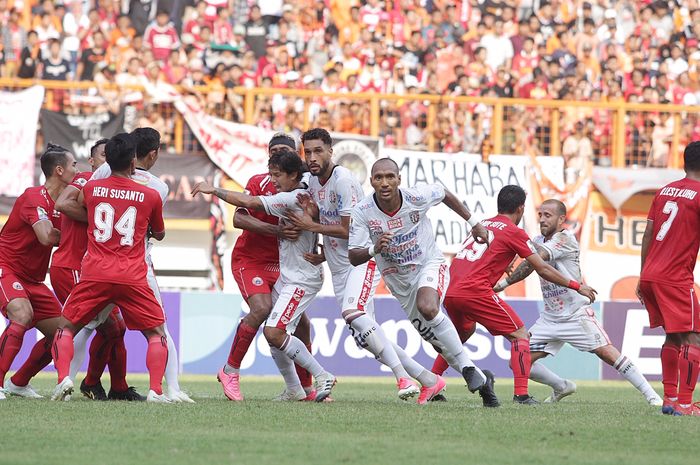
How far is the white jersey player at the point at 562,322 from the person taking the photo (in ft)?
40.2

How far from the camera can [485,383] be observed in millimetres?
10312

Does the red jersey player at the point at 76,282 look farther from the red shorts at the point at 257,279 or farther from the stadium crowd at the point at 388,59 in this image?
the stadium crowd at the point at 388,59

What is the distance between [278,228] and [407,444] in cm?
374

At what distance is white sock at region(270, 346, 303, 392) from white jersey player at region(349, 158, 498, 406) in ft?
4.12

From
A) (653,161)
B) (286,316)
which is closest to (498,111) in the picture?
(653,161)

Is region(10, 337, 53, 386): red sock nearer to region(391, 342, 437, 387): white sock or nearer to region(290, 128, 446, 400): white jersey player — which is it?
region(290, 128, 446, 400): white jersey player

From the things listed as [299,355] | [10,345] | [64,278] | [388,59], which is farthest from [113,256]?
[388,59]

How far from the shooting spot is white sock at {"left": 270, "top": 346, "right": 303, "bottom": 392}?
11.4 meters

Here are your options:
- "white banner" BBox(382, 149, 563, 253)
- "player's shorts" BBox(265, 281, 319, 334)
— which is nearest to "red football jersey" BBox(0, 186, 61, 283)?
"player's shorts" BBox(265, 281, 319, 334)

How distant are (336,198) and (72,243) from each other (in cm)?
245

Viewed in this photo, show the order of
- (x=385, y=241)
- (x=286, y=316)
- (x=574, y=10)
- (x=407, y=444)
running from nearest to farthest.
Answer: (x=407, y=444) < (x=385, y=241) < (x=286, y=316) < (x=574, y=10)

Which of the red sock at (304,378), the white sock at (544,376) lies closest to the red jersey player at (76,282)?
the red sock at (304,378)

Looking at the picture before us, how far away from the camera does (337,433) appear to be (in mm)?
8633

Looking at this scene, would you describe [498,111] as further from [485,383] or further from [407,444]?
[407,444]
